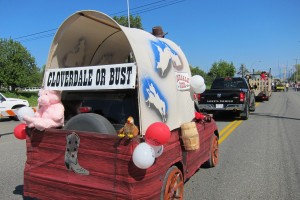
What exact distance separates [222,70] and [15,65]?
47.7 metres

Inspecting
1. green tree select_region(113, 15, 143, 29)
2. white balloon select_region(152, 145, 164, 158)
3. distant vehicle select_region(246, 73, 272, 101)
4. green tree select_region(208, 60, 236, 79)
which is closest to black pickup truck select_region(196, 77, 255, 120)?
white balloon select_region(152, 145, 164, 158)

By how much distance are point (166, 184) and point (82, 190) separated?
941mm

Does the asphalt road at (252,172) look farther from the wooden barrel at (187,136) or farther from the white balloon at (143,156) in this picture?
the white balloon at (143,156)

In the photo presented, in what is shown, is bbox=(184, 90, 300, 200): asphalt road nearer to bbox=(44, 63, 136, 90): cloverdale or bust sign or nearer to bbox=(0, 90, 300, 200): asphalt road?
bbox=(0, 90, 300, 200): asphalt road

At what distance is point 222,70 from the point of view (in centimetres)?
7725

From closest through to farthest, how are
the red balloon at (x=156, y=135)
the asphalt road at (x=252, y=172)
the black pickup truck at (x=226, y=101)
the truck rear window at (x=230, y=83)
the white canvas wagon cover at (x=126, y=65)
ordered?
the red balloon at (x=156, y=135), the white canvas wagon cover at (x=126, y=65), the asphalt road at (x=252, y=172), the black pickup truck at (x=226, y=101), the truck rear window at (x=230, y=83)

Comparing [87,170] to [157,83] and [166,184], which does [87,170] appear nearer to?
[166,184]

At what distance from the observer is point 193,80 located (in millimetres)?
5184

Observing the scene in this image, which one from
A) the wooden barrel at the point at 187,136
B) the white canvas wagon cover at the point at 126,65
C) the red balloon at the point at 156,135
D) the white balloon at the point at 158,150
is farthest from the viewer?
the wooden barrel at the point at 187,136

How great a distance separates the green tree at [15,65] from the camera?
144 ft

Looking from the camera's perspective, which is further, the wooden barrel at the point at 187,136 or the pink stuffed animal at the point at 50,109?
the wooden barrel at the point at 187,136

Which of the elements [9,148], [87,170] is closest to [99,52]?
[87,170]

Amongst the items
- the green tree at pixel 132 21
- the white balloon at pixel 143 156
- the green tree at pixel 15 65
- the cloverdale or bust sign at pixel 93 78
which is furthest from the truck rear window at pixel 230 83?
the green tree at pixel 15 65

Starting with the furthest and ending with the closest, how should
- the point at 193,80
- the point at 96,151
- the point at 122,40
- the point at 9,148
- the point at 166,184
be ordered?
the point at 9,148
the point at 122,40
the point at 193,80
the point at 166,184
the point at 96,151
